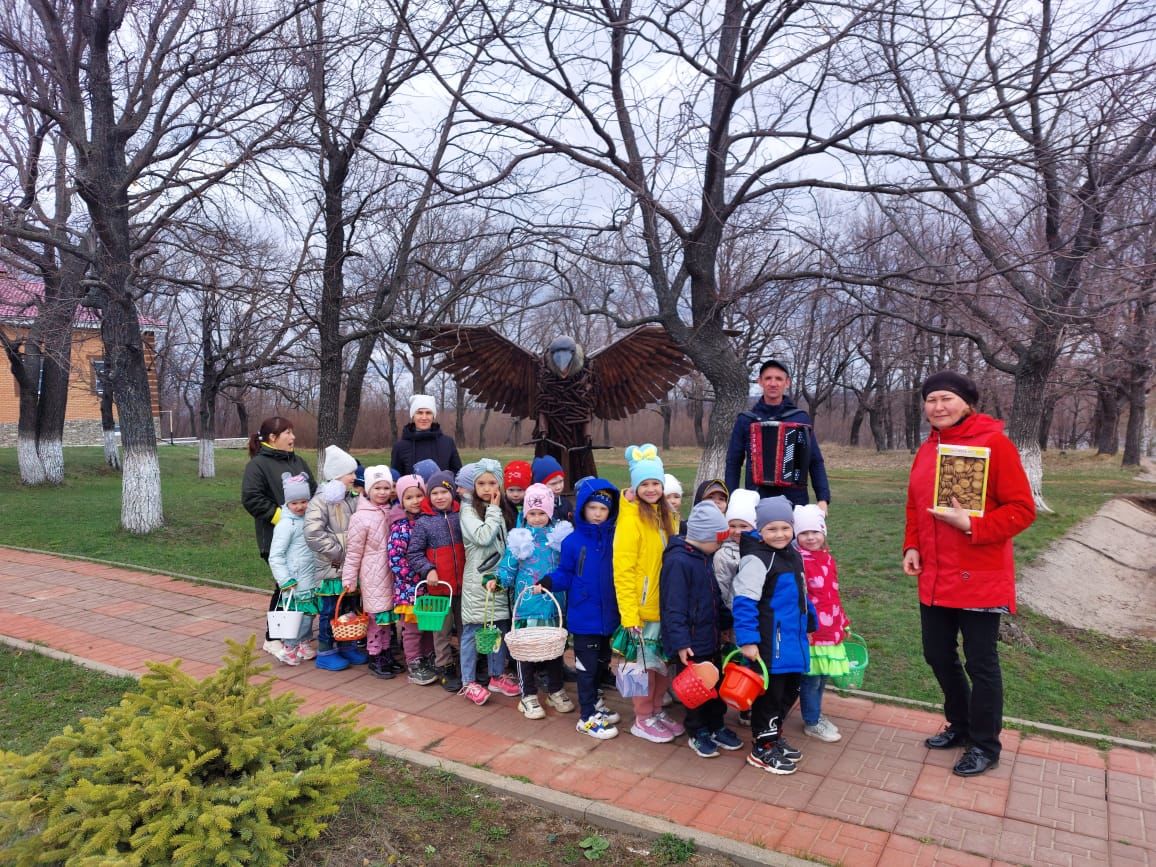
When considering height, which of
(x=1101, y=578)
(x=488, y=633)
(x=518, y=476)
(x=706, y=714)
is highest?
(x=518, y=476)

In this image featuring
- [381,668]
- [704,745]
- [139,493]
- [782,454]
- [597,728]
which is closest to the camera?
[704,745]

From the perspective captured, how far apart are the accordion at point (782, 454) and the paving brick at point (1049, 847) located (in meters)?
2.01

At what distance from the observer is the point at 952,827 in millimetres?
3090

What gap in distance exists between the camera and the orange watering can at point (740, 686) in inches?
133

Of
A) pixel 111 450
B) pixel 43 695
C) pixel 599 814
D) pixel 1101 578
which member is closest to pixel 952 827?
pixel 599 814

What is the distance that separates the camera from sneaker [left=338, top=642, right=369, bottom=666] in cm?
519

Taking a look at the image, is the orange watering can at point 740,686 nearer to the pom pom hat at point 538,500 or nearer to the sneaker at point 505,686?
the pom pom hat at point 538,500

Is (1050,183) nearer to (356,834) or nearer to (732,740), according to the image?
(732,740)

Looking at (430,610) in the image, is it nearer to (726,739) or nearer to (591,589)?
(591,589)

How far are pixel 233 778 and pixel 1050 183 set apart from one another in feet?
28.5

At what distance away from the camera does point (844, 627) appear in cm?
386

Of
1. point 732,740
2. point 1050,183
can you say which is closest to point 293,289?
point 732,740

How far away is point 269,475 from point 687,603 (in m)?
3.34

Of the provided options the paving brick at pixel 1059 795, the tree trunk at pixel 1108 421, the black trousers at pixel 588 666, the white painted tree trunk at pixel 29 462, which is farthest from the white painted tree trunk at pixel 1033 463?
the tree trunk at pixel 1108 421
